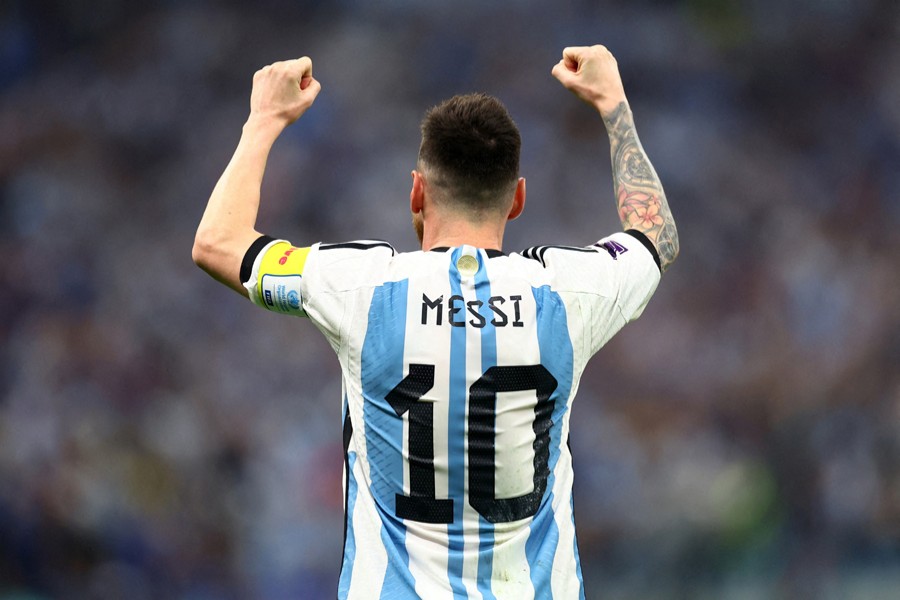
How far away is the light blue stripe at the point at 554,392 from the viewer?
7.00ft

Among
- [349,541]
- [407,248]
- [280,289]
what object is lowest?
[349,541]

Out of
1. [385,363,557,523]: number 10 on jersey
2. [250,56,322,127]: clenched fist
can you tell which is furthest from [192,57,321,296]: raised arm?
[385,363,557,523]: number 10 on jersey

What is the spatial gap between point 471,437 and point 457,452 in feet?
0.14

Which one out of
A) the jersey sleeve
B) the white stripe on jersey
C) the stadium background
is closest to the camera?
the white stripe on jersey

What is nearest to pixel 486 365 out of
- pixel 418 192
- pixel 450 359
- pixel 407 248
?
pixel 450 359

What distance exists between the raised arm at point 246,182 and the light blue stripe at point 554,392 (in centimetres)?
61

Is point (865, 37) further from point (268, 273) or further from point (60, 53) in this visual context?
point (268, 273)

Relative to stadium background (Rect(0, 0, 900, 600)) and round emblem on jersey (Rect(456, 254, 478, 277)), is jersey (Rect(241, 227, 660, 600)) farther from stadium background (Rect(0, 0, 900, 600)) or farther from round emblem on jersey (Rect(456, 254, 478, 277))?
stadium background (Rect(0, 0, 900, 600))

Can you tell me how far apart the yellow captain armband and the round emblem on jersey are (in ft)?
1.04

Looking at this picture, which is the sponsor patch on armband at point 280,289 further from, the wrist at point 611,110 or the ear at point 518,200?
the wrist at point 611,110

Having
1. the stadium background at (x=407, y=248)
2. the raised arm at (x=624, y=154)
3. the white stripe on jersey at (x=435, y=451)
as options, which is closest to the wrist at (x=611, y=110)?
the raised arm at (x=624, y=154)

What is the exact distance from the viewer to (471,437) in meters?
2.10

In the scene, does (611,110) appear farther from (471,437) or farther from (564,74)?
(471,437)

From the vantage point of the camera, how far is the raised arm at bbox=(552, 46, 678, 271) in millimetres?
2377
